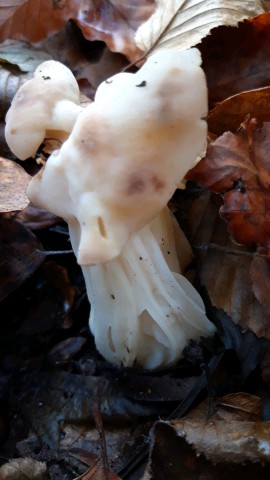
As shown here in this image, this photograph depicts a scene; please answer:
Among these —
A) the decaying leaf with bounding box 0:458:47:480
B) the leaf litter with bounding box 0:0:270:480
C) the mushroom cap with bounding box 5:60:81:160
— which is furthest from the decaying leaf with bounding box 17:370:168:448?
the mushroom cap with bounding box 5:60:81:160

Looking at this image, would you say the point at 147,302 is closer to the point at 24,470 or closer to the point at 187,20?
the point at 24,470

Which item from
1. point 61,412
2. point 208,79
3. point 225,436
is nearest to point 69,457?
point 61,412

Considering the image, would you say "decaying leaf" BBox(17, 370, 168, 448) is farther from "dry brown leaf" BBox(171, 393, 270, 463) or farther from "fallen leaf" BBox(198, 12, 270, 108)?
"fallen leaf" BBox(198, 12, 270, 108)

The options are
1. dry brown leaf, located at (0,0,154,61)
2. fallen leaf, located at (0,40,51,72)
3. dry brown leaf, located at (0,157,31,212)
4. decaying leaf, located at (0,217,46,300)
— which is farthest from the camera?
dry brown leaf, located at (0,0,154,61)

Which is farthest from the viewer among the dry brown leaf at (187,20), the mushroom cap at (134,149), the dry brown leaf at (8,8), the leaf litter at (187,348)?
the dry brown leaf at (8,8)

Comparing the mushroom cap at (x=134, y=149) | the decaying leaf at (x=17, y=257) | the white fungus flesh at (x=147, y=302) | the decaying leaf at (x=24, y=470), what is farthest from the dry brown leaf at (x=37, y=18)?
the decaying leaf at (x=24, y=470)

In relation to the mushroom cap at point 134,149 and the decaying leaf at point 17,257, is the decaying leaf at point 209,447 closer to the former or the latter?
the mushroom cap at point 134,149

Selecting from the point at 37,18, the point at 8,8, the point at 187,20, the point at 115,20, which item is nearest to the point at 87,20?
the point at 115,20
